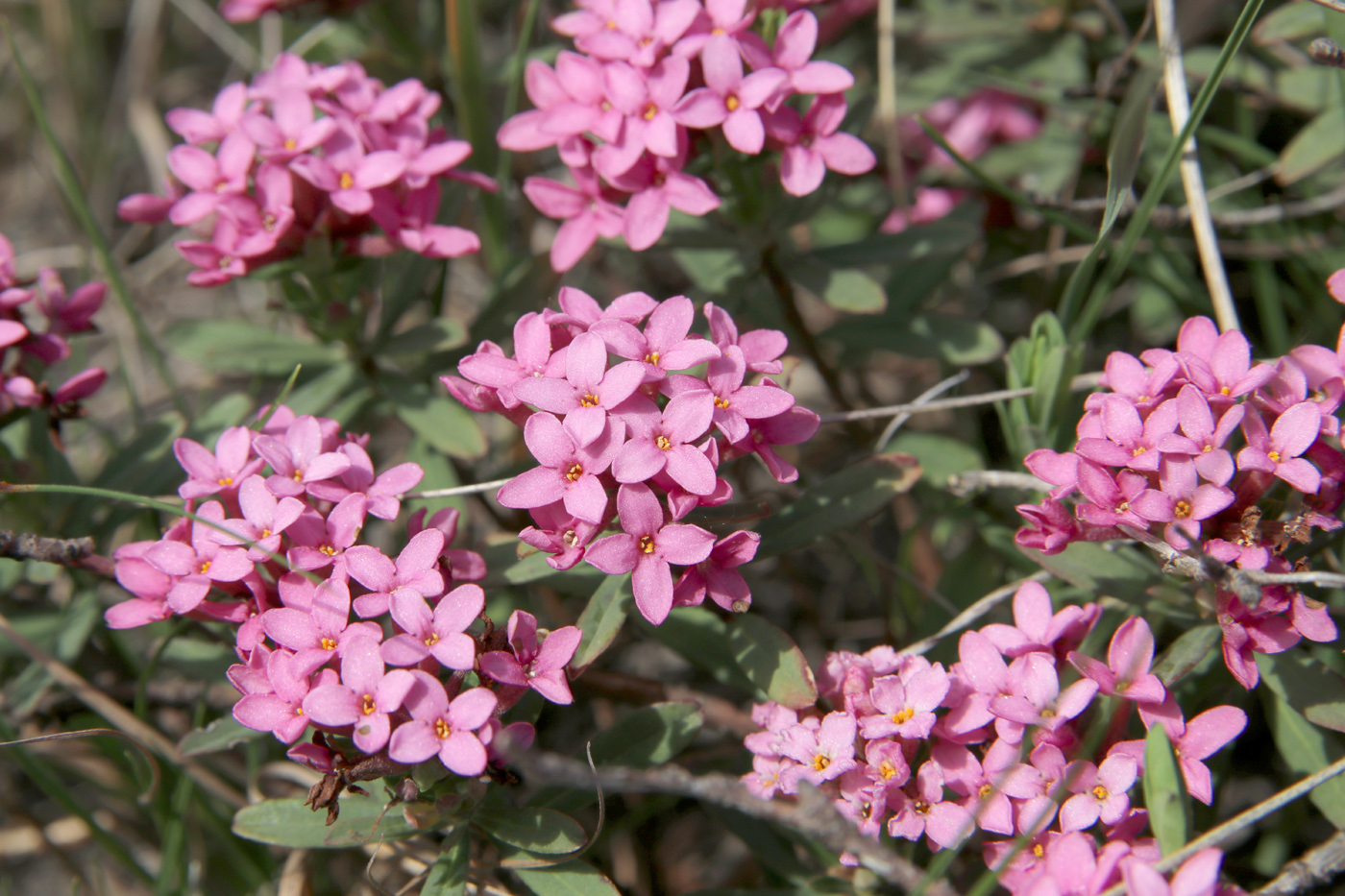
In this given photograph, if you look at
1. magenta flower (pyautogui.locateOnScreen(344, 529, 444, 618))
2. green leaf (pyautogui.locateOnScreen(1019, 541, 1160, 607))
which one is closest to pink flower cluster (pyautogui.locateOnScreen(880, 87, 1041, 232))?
green leaf (pyautogui.locateOnScreen(1019, 541, 1160, 607))

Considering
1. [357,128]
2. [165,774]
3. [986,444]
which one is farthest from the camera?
[986,444]

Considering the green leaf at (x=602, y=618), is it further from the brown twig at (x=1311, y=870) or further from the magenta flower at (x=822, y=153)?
the brown twig at (x=1311, y=870)

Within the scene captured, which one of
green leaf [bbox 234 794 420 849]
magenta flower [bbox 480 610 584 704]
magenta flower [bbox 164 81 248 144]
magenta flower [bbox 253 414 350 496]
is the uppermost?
magenta flower [bbox 164 81 248 144]

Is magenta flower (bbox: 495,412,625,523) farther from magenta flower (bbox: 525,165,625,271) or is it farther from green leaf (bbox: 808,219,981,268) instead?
Result: green leaf (bbox: 808,219,981,268)

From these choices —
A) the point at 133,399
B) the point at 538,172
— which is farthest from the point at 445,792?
the point at 538,172

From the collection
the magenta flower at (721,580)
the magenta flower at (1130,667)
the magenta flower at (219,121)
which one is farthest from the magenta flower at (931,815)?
the magenta flower at (219,121)

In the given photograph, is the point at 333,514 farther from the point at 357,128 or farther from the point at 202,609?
the point at 357,128

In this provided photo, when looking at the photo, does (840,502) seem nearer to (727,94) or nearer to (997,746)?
(997,746)
